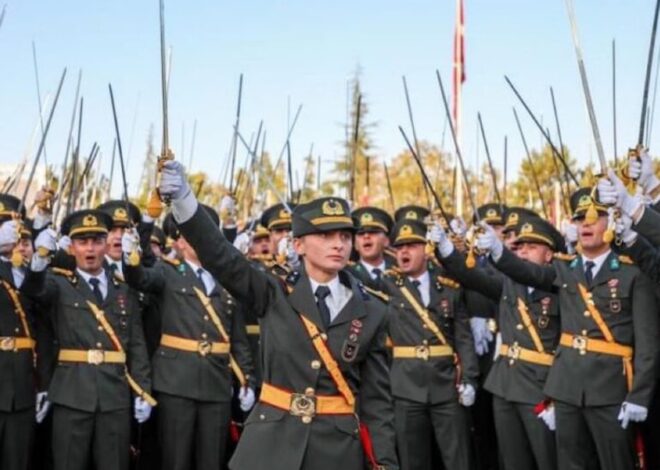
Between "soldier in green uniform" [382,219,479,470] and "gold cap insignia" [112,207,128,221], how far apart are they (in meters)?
2.37

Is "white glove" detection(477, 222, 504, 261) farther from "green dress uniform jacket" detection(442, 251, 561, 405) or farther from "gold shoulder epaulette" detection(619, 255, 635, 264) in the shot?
"gold shoulder epaulette" detection(619, 255, 635, 264)

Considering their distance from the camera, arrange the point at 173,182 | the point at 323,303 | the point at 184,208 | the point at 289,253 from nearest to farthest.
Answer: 1. the point at 173,182
2. the point at 184,208
3. the point at 323,303
4. the point at 289,253

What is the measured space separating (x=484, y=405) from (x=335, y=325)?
190 inches

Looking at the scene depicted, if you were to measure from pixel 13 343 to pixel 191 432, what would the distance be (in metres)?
1.60

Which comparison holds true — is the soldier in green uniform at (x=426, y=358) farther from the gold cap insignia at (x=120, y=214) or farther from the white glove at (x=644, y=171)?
the white glove at (x=644, y=171)

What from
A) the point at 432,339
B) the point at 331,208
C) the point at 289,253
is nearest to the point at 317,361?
the point at 331,208

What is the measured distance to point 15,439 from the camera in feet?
23.0

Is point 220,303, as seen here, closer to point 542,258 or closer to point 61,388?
point 61,388

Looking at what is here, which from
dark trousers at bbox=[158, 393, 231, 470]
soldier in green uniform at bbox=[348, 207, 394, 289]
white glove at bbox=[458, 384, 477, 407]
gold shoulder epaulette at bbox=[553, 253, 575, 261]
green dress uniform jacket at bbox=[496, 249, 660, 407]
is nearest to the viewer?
green dress uniform jacket at bbox=[496, 249, 660, 407]

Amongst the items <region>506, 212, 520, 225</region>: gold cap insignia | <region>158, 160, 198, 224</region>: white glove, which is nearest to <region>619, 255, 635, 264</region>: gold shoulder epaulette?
<region>506, 212, 520, 225</region>: gold cap insignia

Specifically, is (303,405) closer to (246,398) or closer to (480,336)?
(246,398)

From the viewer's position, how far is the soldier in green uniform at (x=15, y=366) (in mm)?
6992

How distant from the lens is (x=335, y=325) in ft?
15.2

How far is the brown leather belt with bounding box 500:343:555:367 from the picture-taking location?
7.54 meters
